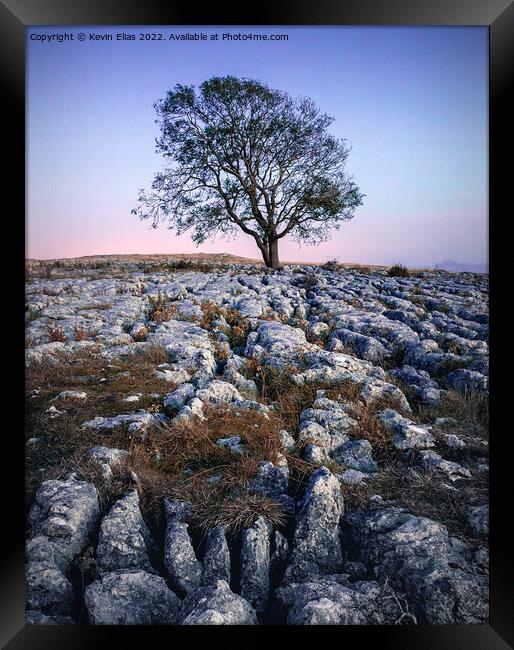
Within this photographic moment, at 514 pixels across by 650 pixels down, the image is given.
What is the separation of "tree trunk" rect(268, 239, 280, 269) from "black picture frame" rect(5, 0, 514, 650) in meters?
2.06

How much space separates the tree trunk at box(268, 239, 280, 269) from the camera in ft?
18.4

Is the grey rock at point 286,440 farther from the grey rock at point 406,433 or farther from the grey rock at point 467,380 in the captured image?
the grey rock at point 467,380

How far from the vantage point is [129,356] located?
5.38 m

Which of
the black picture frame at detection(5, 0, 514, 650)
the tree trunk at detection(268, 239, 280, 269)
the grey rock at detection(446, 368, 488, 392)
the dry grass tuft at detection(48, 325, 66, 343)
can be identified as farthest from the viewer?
the tree trunk at detection(268, 239, 280, 269)

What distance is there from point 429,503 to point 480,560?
0.62m

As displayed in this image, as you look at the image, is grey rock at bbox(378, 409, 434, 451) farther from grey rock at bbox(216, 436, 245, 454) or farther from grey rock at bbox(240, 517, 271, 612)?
grey rock at bbox(240, 517, 271, 612)

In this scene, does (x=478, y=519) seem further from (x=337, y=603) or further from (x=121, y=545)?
(x=121, y=545)

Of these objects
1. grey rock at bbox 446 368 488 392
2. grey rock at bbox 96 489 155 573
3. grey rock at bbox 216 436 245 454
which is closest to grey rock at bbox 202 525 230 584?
grey rock at bbox 96 489 155 573

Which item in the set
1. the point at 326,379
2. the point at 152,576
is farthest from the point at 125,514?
the point at 326,379

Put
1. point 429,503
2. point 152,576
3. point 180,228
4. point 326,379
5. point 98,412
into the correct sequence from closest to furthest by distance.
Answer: point 152,576
point 429,503
point 98,412
point 326,379
point 180,228

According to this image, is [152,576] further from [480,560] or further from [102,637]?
[480,560]
